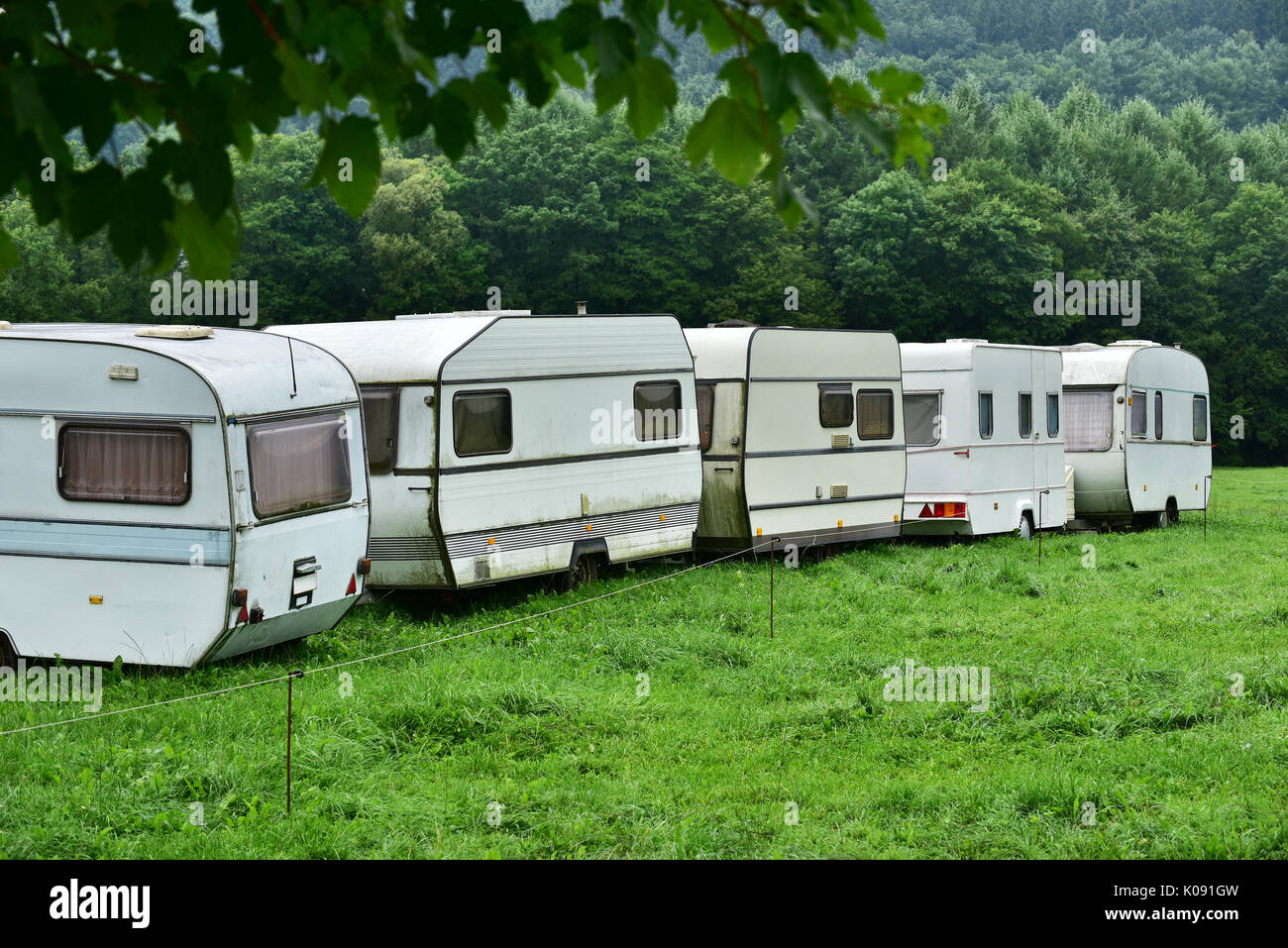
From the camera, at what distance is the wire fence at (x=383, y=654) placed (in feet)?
27.2

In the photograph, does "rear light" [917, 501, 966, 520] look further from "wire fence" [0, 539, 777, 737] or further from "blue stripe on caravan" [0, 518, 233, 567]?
"blue stripe on caravan" [0, 518, 233, 567]

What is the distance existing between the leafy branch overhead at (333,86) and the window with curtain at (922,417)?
52.2 ft

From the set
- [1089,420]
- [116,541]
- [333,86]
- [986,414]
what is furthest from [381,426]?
[1089,420]

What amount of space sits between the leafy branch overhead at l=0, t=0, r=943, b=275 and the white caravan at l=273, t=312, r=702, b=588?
9065 mm

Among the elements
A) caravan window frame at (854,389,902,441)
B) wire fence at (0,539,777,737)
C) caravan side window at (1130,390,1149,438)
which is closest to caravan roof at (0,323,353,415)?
wire fence at (0,539,777,737)

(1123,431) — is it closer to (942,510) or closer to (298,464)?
(942,510)

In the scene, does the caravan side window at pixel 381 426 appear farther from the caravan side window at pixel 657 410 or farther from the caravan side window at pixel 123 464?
the caravan side window at pixel 657 410

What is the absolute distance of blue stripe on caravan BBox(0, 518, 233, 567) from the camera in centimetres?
962

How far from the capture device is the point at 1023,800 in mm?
7215

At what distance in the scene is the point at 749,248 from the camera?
49.1 meters

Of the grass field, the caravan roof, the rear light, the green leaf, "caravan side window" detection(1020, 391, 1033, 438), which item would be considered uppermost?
the green leaf
